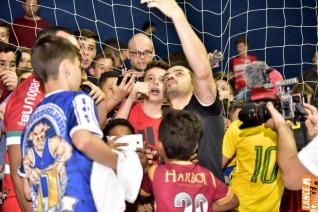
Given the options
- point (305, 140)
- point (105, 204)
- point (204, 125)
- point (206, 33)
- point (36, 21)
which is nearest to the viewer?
point (105, 204)

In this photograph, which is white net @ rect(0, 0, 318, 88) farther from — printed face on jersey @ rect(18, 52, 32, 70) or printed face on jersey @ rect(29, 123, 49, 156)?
printed face on jersey @ rect(29, 123, 49, 156)

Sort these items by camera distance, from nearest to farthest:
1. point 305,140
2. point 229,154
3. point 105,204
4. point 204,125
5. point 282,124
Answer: point 105,204 < point 282,124 < point 204,125 < point 305,140 < point 229,154

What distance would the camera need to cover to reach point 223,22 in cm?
654

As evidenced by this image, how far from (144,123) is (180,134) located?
117 centimetres

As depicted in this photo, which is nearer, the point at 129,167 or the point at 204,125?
the point at 129,167

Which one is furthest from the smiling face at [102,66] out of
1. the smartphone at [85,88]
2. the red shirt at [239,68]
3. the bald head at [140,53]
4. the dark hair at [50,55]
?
the dark hair at [50,55]

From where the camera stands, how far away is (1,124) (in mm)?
3947

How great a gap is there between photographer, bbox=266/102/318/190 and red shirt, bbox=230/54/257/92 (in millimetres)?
2551

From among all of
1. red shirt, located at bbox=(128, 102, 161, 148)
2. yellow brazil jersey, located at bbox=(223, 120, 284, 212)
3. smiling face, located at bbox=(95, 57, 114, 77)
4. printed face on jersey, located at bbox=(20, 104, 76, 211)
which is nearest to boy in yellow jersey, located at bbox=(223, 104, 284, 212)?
yellow brazil jersey, located at bbox=(223, 120, 284, 212)

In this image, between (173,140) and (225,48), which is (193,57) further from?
(225,48)

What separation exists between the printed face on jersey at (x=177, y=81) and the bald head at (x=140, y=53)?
1.20 metres

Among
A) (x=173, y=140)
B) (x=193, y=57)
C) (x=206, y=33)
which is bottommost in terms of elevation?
(x=173, y=140)

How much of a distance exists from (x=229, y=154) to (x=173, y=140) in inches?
46.3

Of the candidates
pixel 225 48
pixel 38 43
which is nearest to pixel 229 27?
pixel 225 48
